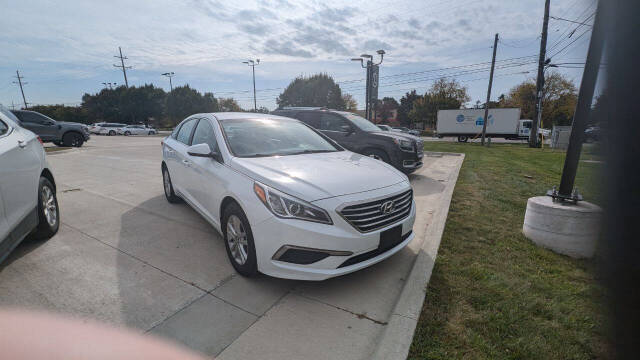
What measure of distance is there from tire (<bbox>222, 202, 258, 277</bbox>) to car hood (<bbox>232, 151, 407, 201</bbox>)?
39 cm

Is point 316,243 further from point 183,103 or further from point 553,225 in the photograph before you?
point 183,103

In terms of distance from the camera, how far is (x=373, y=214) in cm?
275

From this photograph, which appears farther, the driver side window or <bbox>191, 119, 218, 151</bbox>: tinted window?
the driver side window

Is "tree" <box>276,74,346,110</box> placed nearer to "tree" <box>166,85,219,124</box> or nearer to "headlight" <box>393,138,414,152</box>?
"tree" <box>166,85,219,124</box>

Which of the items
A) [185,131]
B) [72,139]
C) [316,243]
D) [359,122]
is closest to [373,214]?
[316,243]

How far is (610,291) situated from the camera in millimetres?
627

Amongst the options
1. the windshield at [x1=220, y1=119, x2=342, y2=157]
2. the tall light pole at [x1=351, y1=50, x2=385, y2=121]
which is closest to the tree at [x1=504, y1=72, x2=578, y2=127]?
the tall light pole at [x1=351, y1=50, x2=385, y2=121]

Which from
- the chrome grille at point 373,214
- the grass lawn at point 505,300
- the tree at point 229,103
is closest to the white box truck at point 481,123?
the grass lawn at point 505,300

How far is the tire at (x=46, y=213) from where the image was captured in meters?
3.53

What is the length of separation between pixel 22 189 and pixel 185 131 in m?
2.16

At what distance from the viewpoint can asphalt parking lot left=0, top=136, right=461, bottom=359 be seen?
2230 mm

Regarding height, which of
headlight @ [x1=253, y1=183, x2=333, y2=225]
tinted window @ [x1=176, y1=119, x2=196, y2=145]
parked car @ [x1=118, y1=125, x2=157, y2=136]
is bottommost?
parked car @ [x1=118, y1=125, x2=157, y2=136]

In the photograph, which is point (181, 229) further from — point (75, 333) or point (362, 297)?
point (362, 297)

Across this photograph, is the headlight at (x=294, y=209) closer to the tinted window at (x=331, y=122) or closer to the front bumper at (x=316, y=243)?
the front bumper at (x=316, y=243)
